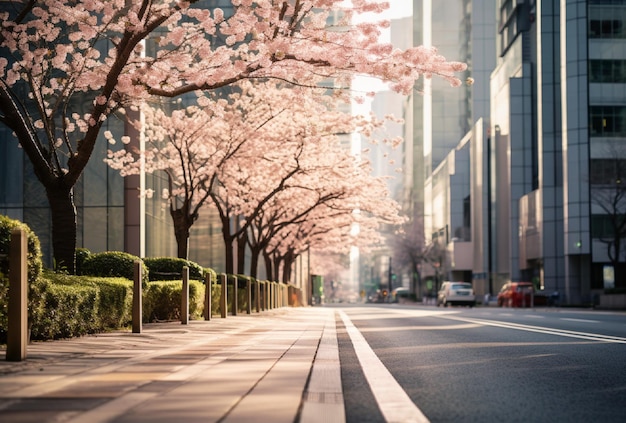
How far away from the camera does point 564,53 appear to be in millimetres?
63469

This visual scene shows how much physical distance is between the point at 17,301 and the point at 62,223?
24.1ft

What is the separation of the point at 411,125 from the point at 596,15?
102 metres

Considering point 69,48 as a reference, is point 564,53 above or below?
above

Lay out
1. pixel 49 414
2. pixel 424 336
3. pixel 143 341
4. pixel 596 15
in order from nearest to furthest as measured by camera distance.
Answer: pixel 49 414 → pixel 143 341 → pixel 424 336 → pixel 596 15

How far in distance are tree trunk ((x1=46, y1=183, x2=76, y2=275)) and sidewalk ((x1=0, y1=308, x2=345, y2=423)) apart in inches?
173

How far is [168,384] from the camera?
6.61 m

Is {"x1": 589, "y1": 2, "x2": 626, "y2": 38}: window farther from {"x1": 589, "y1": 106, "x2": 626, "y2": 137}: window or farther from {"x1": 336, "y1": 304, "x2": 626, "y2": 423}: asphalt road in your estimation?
{"x1": 336, "y1": 304, "x2": 626, "y2": 423}: asphalt road

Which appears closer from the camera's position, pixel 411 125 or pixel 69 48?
pixel 69 48

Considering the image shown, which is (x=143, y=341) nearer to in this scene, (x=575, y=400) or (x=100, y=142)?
(x=575, y=400)

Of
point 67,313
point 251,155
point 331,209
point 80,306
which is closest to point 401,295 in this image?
point 331,209

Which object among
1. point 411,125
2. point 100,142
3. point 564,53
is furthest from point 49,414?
point 411,125

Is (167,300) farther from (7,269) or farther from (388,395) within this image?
(388,395)

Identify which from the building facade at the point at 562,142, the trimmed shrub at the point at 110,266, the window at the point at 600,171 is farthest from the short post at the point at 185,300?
the window at the point at 600,171

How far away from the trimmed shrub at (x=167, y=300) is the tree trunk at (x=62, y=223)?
111 inches
